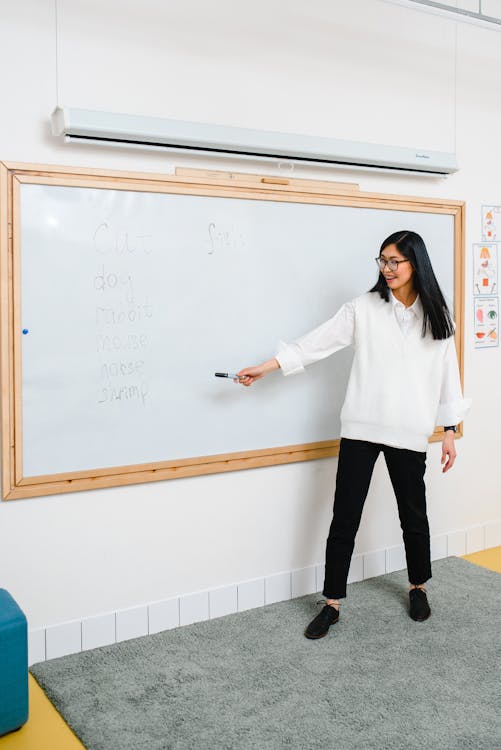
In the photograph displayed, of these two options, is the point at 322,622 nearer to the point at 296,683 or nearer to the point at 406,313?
the point at 296,683

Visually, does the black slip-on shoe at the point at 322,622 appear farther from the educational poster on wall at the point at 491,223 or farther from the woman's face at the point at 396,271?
the educational poster on wall at the point at 491,223

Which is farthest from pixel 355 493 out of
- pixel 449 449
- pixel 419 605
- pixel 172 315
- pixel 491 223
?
pixel 491 223

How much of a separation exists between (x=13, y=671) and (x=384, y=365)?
1577 millimetres

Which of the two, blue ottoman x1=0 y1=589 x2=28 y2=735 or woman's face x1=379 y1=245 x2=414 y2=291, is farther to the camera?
woman's face x1=379 y1=245 x2=414 y2=291

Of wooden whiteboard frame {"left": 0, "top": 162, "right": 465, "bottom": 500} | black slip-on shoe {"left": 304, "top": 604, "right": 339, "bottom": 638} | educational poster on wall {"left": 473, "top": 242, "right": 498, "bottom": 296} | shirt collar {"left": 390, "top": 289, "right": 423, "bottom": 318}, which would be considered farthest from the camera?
educational poster on wall {"left": 473, "top": 242, "right": 498, "bottom": 296}

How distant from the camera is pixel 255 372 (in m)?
2.64

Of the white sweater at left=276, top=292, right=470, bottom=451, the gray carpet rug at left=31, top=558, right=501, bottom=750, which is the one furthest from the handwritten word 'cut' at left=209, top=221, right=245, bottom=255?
the gray carpet rug at left=31, top=558, right=501, bottom=750

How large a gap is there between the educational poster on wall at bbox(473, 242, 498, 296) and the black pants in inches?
42.0

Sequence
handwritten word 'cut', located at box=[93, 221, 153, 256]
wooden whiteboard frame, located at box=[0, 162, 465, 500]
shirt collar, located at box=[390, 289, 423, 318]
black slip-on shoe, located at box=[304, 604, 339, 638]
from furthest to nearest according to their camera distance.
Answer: shirt collar, located at box=[390, 289, 423, 318] → black slip-on shoe, located at box=[304, 604, 339, 638] → handwritten word 'cut', located at box=[93, 221, 153, 256] → wooden whiteboard frame, located at box=[0, 162, 465, 500]

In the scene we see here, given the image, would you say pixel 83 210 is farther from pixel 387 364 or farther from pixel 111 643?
pixel 111 643

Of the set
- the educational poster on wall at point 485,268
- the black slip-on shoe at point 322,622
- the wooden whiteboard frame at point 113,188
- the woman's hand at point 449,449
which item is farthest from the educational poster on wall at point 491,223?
the black slip-on shoe at point 322,622

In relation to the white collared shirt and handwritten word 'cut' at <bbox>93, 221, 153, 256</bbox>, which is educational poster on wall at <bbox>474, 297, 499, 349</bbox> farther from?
handwritten word 'cut' at <bbox>93, 221, 153, 256</bbox>

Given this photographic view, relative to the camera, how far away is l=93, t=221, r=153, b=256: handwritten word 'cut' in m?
2.46

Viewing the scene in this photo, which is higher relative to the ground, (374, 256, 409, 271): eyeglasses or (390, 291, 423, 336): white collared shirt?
(374, 256, 409, 271): eyeglasses
